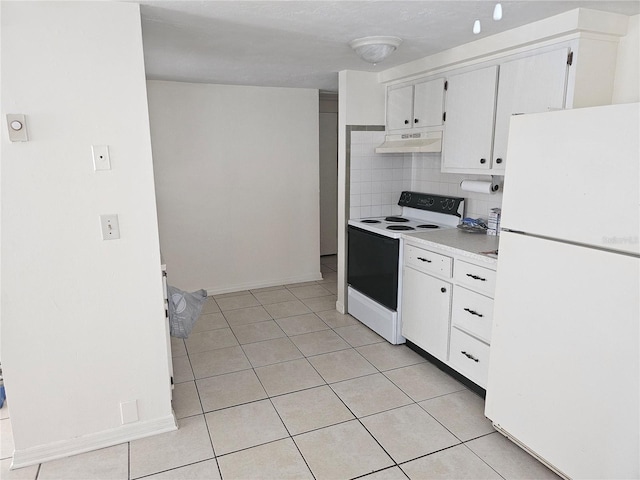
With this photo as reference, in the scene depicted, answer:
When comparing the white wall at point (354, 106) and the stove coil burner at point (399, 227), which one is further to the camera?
the white wall at point (354, 106)

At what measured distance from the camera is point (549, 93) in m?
2.45

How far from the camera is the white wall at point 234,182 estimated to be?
171 inches

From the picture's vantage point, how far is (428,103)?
339 centimetres

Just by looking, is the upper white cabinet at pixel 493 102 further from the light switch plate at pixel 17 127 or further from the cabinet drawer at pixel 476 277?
the light switch plate at pixel 17 127

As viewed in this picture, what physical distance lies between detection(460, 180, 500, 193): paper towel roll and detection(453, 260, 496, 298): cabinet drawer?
679 millimetres

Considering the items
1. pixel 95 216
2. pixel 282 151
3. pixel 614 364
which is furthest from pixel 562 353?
pixel 282 151

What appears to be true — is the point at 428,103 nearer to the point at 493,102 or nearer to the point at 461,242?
the point at 493,102

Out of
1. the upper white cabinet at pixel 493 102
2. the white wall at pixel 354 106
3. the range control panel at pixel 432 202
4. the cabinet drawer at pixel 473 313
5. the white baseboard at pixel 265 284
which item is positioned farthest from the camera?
the white baseboard at pixel 265 284

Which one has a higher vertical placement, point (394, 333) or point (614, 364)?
point (614, 364)

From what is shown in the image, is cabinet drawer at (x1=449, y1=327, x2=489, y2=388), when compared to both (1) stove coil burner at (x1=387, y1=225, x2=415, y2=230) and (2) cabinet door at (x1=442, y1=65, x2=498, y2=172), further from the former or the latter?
(2) cabinet door at (x1=442, y1=65, x2=498, y2=172)

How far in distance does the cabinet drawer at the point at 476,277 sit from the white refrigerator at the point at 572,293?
309 millimetres

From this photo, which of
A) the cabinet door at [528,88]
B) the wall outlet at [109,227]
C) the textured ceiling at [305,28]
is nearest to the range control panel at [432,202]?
the cabinet door at [528,88]

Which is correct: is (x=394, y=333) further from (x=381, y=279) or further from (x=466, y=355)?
(x=466, y=355)

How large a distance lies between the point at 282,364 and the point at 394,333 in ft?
3.00
